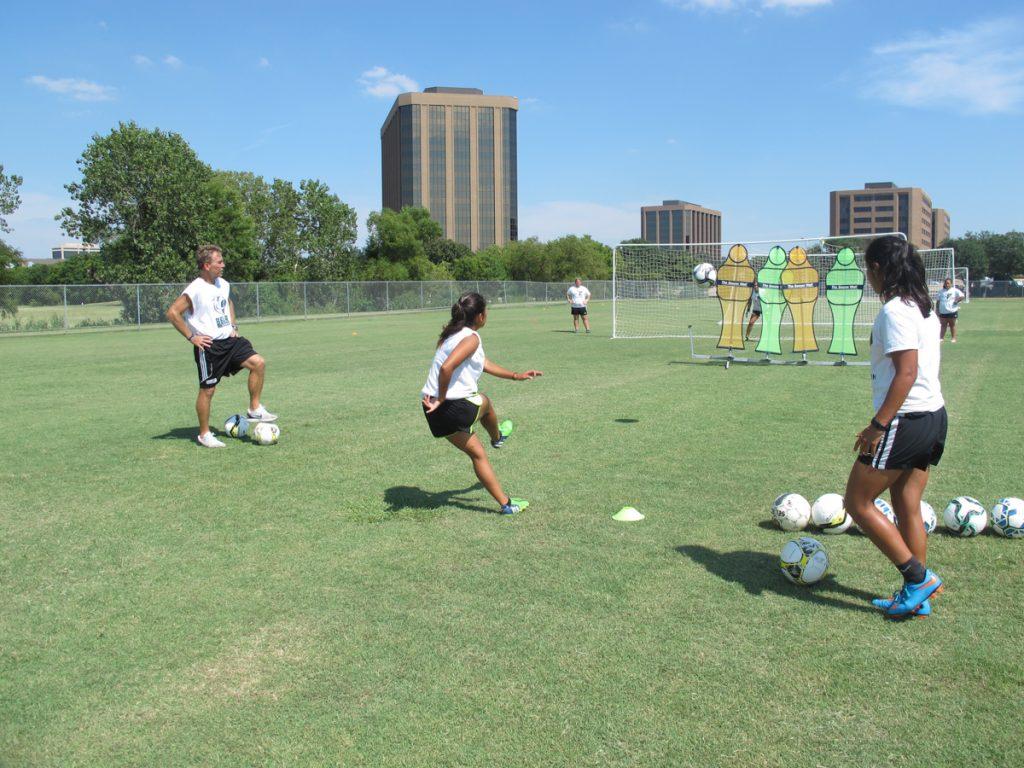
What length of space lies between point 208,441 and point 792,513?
236 inches

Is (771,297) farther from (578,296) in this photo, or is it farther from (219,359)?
(219,359)

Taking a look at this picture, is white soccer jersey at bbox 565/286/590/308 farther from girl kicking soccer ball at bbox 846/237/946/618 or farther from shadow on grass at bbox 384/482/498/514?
girl kicking soccer ball at bbox 846/237/946/618

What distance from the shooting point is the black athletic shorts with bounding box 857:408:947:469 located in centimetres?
414

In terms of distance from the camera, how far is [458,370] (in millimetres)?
5965

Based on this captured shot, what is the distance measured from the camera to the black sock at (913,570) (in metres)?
4.18

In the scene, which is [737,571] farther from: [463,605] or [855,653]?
[463,605]

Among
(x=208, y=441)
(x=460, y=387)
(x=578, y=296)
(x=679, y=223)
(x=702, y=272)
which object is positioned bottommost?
(x=208, y=441)

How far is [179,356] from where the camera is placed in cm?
2041

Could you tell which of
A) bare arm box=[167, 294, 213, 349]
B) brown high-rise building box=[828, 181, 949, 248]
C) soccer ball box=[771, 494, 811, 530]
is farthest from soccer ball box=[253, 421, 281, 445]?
brown high-rise building box=[828, 181, 949, 248]

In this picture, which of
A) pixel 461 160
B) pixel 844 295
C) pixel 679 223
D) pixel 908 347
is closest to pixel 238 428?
pixel 908 347

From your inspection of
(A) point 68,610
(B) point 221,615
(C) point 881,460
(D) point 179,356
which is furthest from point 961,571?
(D) point 179,356

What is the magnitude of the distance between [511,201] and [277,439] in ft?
555

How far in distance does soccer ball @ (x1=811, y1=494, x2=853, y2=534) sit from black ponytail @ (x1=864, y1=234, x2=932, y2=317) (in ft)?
6.21

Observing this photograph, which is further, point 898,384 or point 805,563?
point 805,563
